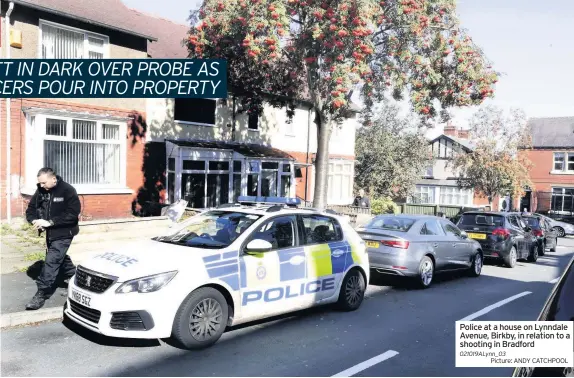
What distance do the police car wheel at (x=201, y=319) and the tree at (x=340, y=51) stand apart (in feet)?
30.2

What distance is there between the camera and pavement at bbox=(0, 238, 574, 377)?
520 cm

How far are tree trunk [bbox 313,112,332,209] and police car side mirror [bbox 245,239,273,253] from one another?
10.7 metres

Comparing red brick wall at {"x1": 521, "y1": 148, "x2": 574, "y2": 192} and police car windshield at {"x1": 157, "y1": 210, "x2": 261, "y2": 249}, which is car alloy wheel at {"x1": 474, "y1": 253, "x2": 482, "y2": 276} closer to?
police car windshield at {"x1": 157, "y1": 210, "x2": 261, "y2": 249}

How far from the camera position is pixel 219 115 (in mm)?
20453

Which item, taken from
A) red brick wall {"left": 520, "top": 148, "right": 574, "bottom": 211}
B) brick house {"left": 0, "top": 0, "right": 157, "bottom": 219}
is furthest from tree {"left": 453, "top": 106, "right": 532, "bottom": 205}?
brick house {"left": 0, "top": 0, "right": 157, "bottom": 219}

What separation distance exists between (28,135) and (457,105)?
13.2 metres

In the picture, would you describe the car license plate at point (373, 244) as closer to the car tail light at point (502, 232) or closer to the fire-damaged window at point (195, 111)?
the car tail light at point (502, 232)

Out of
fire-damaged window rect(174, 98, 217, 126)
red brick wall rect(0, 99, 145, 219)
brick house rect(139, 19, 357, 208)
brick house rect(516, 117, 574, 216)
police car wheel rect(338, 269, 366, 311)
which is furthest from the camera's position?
brick house rect(516, 117, 574, 216)

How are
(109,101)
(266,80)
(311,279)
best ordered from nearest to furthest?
(311,279)
(109,101)
(266,80)

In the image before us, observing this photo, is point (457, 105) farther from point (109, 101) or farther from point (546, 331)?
point (546, 331)

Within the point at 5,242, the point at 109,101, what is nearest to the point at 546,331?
the point at 5,242

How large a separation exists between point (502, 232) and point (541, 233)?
4.86 metres

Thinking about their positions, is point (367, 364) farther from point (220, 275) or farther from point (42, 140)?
point (42, 140)

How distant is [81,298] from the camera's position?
5820 millimetres
